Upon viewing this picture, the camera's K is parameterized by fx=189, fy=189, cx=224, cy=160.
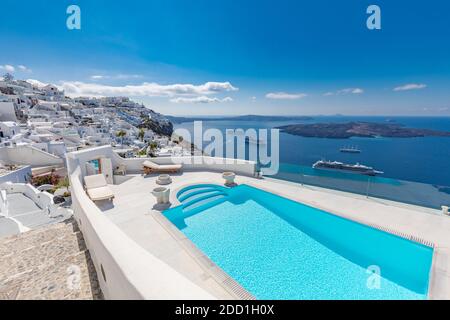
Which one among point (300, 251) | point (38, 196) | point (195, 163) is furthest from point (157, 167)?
point (300, 251)

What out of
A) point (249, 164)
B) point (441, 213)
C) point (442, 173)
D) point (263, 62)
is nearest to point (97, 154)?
point (249, 164)

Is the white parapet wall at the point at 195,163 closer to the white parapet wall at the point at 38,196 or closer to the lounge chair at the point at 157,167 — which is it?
the lounge chair at the point at 157,167

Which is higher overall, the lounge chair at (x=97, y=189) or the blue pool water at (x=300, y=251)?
the lounge chair at (x=97, y=189)

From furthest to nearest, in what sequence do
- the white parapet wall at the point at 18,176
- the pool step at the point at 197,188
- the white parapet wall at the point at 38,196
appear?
the white parapet wall at the point at 18,176, the white parapet wall at the point at 38,196, the pool step at the point at 197,188

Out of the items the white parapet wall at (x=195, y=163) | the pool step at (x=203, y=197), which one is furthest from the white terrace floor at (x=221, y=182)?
the white parapet wall at (x=195, y=163)

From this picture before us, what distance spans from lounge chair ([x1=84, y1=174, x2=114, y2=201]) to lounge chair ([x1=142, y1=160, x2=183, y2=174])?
250 centimetres

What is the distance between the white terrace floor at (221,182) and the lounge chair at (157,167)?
0.61 meters

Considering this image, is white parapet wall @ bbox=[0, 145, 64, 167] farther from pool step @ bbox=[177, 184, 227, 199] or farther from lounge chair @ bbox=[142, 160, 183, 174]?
pool step @ bbox=[177, 184, 227, 199]

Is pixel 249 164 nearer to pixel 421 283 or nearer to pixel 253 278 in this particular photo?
pixel 253 278

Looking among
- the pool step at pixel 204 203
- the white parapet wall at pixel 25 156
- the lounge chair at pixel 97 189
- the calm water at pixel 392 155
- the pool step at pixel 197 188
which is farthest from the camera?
the calm water at pixel 392 155

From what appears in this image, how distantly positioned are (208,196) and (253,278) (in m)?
4.22

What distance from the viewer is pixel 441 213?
20.3ft

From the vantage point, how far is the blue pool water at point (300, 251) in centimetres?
412

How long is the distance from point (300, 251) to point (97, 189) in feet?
23.5
